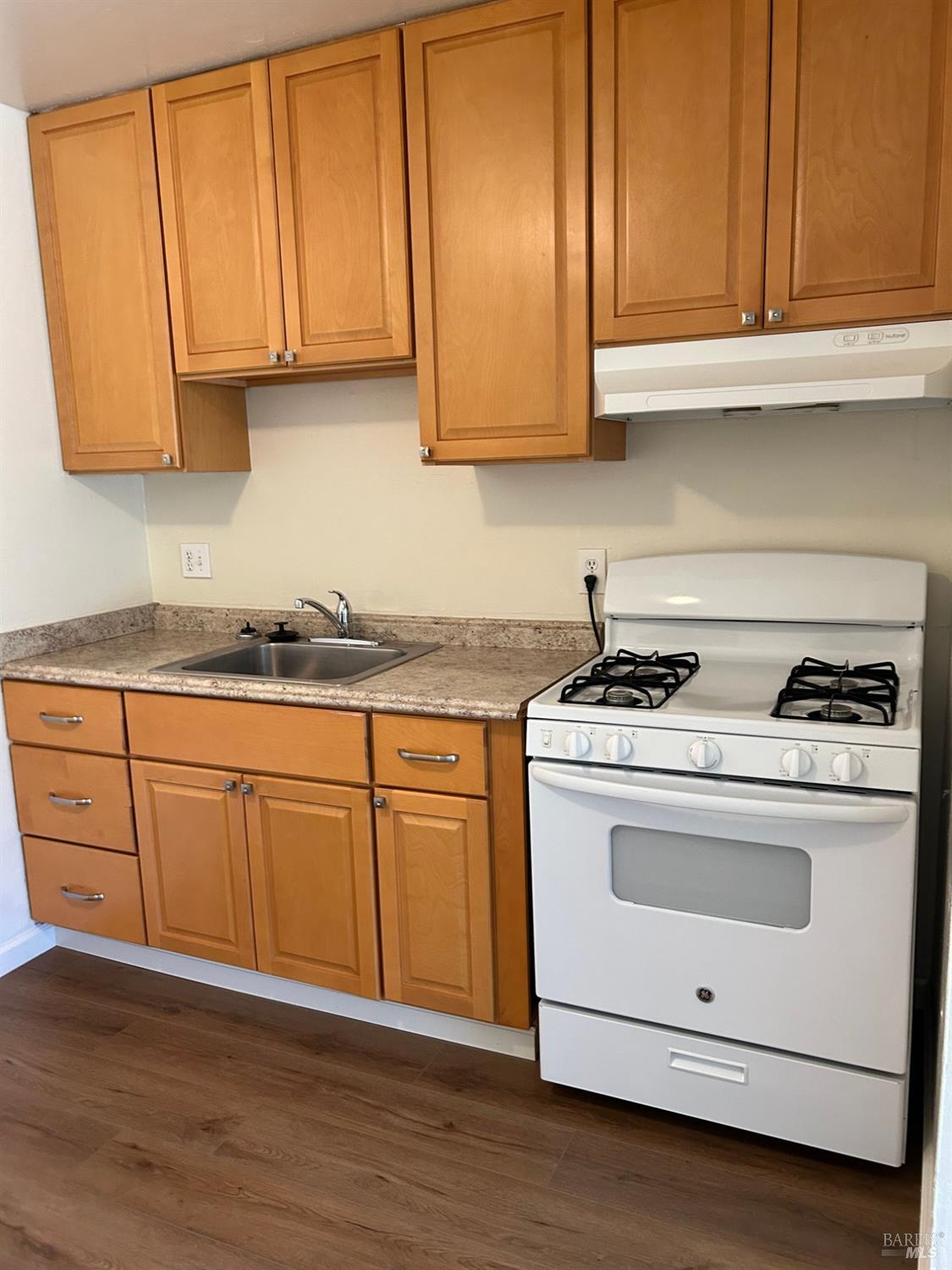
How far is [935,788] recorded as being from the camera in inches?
86.7

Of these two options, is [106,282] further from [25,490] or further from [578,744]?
[578,744]

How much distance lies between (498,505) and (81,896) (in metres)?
1.63

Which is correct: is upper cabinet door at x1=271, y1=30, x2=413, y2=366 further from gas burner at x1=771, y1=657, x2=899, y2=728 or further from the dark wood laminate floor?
the dark wood laminate floor

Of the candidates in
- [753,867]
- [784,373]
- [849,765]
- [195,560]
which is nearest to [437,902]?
[753,867]

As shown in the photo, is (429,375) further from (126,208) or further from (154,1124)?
(154,1124)

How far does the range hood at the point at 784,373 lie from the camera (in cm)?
181

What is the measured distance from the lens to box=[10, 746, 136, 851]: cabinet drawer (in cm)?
261

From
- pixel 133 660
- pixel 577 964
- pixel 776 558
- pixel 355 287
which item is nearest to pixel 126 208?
pixel 355 287

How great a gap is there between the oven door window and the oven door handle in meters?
0.09

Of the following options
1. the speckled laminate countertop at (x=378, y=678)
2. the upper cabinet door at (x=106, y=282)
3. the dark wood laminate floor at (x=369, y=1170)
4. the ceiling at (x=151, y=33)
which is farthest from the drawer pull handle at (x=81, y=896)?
the ceiling at (x=151, y=33)

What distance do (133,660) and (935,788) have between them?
2.10 m

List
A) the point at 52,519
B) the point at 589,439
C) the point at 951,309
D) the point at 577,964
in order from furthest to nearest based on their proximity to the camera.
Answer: the point at 52,519
the point at 589,439
the point at 577,964
the point at 951,309

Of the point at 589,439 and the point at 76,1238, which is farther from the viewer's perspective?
the point at 589,439

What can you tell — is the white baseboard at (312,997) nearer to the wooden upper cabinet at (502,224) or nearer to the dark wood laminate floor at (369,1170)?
the dark wood laminate floor at (369,1170)
